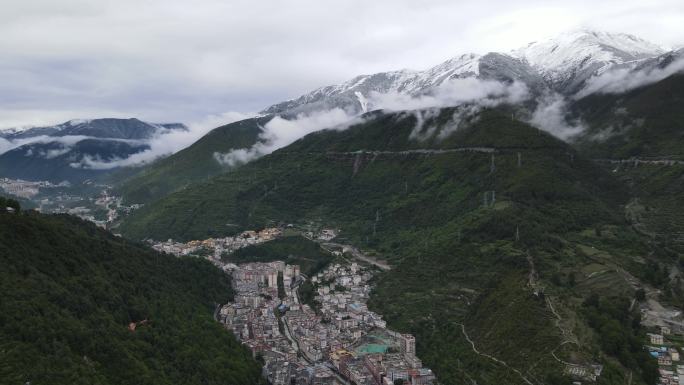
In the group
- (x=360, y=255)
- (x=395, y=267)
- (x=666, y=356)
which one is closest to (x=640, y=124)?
(x=360, y=255)

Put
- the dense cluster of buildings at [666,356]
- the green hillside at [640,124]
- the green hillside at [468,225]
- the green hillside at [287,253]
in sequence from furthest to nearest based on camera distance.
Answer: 1. the green hillside at [640,124]
2. the green hillside at [287,253]
3. the green hillside at [468,225]
4. the dense cluster of buildings at [666,356]

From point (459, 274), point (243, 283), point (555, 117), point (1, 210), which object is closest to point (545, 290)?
point (459, 274)

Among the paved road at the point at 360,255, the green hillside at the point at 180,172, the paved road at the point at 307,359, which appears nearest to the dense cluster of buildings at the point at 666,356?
the paved road at the point at 307,359

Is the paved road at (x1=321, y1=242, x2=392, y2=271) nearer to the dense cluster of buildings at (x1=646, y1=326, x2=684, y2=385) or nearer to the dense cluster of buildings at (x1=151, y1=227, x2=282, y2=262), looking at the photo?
the dense cluster of buildings at (x1=151, y1=227, x2=282, y2=262)

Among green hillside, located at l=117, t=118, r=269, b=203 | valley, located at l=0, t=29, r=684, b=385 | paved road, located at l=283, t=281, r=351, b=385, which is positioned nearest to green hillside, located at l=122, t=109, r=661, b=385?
valley, located at l=0, t=29, r=684, b=385

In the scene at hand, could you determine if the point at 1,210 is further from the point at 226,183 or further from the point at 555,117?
the point at 555,117

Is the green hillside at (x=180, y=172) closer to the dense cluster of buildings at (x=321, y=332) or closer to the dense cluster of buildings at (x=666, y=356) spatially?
the dense cluster of buildings at (x=321, y=332)

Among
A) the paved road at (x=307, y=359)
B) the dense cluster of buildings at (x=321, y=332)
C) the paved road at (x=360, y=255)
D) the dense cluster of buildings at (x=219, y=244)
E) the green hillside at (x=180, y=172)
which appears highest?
the green hillside at (x=180, y=172)
